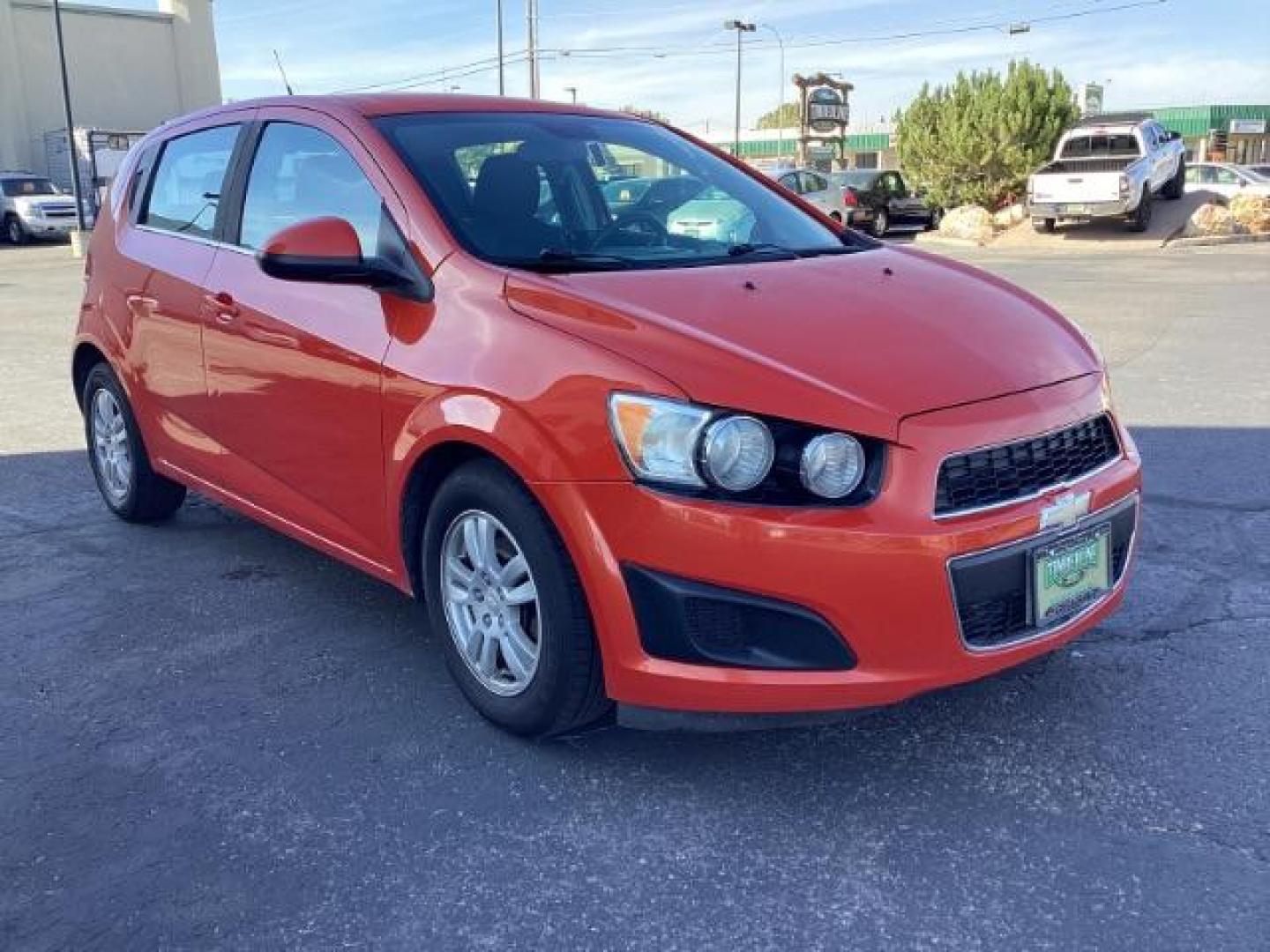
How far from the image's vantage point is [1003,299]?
3381 mm

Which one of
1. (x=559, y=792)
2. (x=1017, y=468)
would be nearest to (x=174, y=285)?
(x=559, y=792)

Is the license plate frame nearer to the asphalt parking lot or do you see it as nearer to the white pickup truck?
the asphalt parking lot

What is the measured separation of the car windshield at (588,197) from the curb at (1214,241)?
21336 millimetres

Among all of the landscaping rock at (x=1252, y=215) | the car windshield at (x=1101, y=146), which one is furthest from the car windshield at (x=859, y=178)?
the landscaping rock at (x=1252, y=215)

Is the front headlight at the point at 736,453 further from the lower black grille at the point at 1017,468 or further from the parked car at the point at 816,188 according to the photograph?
the parked car at the point at 816,188

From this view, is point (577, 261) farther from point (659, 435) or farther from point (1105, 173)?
point (1105, 173)

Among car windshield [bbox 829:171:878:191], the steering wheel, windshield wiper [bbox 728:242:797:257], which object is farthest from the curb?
the steering wheel

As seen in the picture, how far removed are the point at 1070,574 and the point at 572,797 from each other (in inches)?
53.3

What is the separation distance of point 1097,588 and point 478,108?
8.20 ft

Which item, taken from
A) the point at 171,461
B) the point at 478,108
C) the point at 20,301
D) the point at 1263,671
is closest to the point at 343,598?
the point at 171,461

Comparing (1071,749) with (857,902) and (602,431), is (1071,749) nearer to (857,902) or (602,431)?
(857,902)

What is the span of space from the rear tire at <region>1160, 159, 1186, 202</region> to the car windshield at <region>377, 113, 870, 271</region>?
24.7 m

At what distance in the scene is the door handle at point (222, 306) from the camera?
3.95m

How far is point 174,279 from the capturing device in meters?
4.38
